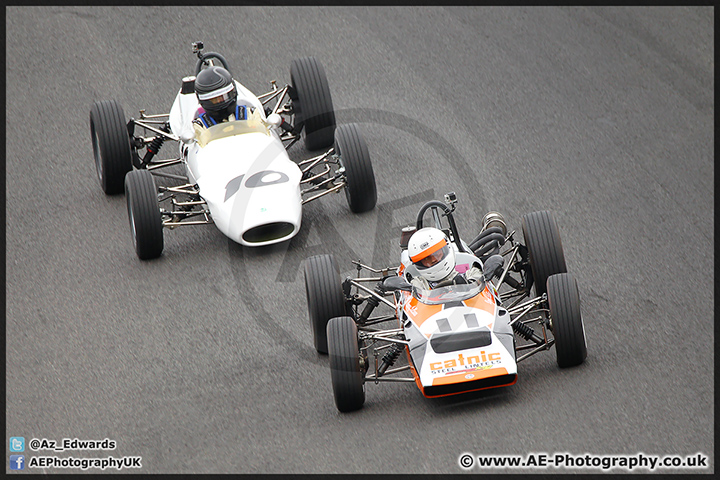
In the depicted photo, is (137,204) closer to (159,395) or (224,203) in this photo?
(224,203)

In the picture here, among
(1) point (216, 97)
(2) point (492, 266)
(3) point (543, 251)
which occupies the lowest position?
(2) point (492, 266)

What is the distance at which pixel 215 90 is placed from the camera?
12922 millimetres

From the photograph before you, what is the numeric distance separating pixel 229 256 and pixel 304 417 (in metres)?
3.33

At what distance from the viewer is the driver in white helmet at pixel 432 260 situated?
955 centimetres

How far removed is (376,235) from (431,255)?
3.02 meters

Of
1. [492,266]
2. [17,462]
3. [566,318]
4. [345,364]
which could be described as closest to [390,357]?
[345,364]

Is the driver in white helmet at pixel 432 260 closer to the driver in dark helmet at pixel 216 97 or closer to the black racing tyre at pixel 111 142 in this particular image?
the driver in dark helmet at pixel 216 97

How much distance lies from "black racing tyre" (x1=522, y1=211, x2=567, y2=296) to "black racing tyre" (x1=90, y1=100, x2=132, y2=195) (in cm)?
572

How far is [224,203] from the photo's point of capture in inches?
473

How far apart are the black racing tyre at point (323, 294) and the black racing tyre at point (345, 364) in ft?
2.57

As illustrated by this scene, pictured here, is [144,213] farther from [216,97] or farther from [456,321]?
[456,321]

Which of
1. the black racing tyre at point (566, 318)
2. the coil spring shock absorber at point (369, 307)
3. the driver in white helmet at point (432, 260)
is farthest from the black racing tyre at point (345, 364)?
the black racing tyre at point (566, 318)

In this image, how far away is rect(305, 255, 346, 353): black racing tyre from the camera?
10.0 metres

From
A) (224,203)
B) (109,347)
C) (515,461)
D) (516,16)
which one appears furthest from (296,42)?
(515,461)
